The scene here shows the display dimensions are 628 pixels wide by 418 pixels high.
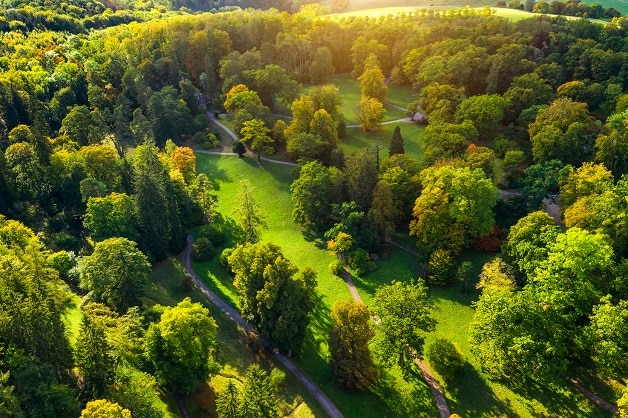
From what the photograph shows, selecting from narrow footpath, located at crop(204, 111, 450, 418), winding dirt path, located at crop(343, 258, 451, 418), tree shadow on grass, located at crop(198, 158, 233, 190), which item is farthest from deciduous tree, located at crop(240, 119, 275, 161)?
winding dirt path, located at crop(343, 258, 451, 418)

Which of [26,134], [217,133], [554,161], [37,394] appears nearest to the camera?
[37,394]

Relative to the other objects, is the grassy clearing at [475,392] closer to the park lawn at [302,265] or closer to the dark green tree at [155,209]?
the park lawn at [302,265]

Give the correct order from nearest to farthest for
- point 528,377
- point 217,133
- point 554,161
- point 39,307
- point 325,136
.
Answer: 1. point 39,307
2. point 528,377
3. point 554,161
4. point 325,136
5. point 217,133

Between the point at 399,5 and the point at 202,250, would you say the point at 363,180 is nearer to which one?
the point at 202,250

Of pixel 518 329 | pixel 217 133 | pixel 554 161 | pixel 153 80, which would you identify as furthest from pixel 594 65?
pixel 153 80

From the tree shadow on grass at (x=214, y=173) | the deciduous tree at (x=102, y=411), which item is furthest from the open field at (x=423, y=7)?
the deciduous tree at (x=102, y=411)

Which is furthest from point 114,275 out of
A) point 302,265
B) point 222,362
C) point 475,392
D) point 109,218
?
point 475,392

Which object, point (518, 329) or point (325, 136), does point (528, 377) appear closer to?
point (518, 329)

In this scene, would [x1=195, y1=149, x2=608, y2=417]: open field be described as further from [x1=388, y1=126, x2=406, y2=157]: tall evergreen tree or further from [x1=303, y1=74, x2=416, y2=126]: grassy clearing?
[x1=303, y1=74, x2=416, y2=126]: grassy clearing
